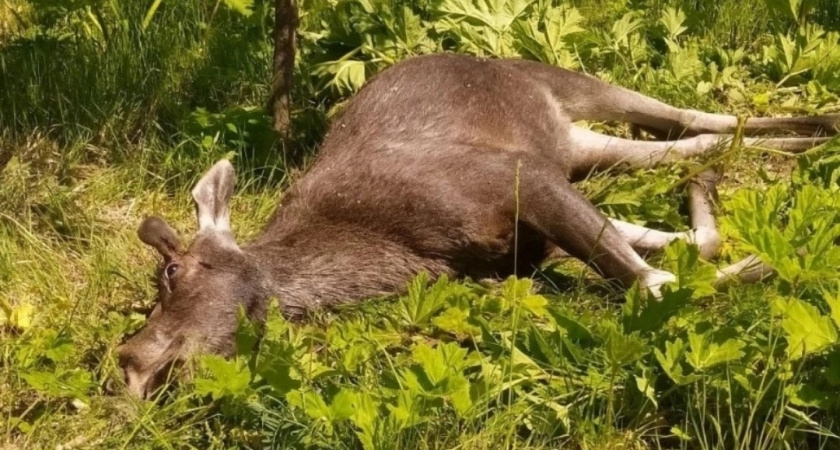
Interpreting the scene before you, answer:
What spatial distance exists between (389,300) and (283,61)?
5.02ft

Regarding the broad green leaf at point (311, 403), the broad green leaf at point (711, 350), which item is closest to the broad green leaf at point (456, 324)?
the broad green leaf at point (311, 403)

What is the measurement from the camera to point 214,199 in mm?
4883

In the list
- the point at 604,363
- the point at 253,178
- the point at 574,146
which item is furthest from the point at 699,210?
the point at 253,178

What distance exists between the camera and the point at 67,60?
6062mm

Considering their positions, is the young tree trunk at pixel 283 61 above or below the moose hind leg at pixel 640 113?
above

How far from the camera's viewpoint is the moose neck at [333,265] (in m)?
4.71

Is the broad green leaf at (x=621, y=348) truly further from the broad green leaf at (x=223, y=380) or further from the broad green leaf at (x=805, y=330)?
the broad green leaf at (x=223, y=380)

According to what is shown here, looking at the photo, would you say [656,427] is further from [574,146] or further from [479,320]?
[574,146]

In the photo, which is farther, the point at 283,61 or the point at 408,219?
the point at 283,61

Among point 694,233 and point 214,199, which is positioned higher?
point 214,199

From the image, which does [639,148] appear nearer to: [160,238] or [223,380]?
[160,238]

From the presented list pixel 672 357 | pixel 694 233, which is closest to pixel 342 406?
pixel 672 357

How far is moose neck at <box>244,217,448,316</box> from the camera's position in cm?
471

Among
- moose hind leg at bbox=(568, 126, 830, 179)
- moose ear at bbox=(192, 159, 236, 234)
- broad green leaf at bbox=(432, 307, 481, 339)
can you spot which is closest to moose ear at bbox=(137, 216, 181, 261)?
moose ear at bbox=(192, 159, 236, 234)
